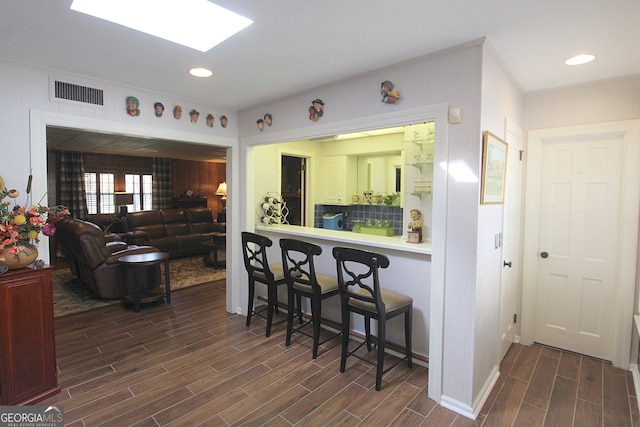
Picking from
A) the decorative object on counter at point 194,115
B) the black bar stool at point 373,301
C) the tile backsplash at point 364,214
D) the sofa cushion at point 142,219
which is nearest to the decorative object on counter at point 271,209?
the decorative object on counter at point 194,115

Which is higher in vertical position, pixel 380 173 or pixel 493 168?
pixel 380 173

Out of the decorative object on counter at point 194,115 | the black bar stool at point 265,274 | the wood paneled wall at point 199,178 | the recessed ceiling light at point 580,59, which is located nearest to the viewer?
the recessed ceiling light at point 580,59

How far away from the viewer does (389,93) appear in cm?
236

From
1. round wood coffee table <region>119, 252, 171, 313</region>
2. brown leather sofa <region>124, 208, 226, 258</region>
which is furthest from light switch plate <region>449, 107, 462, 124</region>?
brown leather sofa <region>124, 208, 226, 258</region>

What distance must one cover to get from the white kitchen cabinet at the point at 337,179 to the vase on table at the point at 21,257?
3.89 metres

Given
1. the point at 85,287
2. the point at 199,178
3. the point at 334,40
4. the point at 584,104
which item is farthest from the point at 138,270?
the point at 199,178

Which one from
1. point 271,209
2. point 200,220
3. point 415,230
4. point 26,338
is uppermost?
point 271,209

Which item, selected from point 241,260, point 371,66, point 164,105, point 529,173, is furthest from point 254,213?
point 529,173

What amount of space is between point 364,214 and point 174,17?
416 cm

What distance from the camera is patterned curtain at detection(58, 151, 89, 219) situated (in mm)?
7219

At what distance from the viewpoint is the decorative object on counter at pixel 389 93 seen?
2361mm

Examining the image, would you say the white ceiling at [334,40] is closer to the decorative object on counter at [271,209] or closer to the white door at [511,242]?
the white door at [511,242]

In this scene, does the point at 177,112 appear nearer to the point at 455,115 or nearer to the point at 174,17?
the point at 174,17

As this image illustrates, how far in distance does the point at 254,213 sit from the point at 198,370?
1806 millimetres
